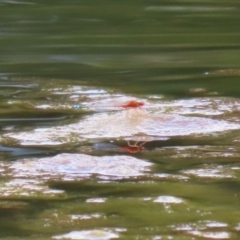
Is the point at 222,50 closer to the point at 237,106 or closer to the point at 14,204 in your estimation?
the point at 237,106

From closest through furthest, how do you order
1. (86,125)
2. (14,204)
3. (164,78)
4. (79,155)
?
(14,204) < (79,155) < (86,125) < (164,78)

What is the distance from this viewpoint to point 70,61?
359 centimetres

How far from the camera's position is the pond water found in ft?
5.65

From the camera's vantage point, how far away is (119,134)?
2338mm

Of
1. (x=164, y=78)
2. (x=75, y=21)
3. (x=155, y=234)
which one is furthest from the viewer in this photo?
(x=75, y=21)

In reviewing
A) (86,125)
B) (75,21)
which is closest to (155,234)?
(86,125)

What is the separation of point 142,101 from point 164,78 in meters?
0.44

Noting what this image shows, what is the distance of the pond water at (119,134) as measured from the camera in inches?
67.8

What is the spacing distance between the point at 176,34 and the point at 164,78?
1.16m

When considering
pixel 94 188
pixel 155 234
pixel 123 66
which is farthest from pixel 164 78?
pixel 155 234

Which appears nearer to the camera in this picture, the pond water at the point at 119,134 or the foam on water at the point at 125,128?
the pond water at the point at 119,134

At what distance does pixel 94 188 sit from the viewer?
6.25ft

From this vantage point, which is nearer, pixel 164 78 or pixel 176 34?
pixel 164 78

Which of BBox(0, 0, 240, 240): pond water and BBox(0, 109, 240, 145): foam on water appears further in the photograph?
BBox(0, 109, 240, 145): foam on water
